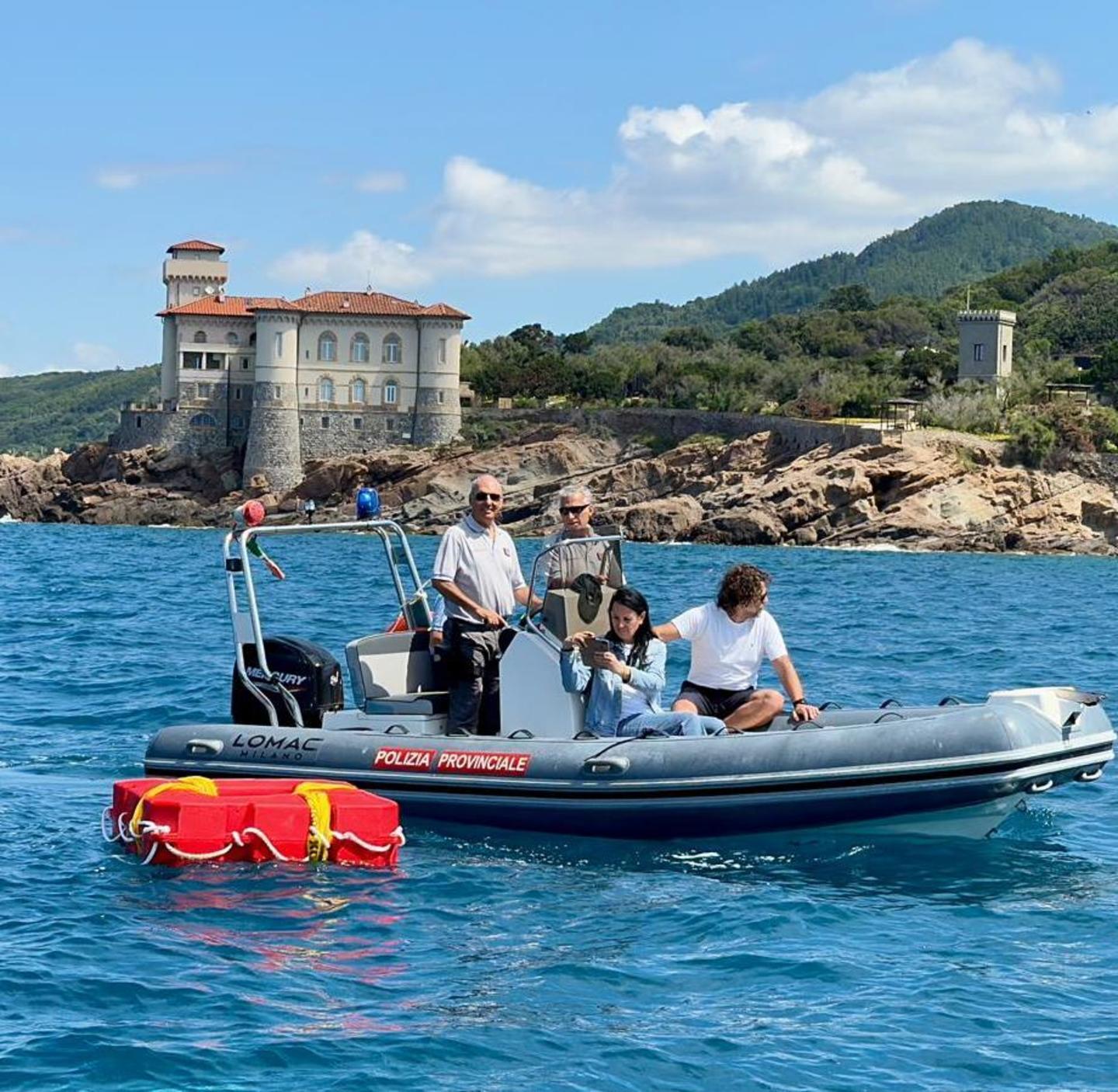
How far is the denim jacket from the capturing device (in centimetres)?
1079

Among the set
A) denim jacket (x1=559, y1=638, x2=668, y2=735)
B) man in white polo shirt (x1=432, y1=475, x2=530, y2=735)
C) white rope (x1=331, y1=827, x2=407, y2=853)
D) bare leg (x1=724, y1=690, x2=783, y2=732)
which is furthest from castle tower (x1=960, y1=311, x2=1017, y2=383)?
white rope (x1=331, y1=827, x2=407, y2=853)

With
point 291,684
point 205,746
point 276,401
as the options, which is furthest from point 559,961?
point 276,401

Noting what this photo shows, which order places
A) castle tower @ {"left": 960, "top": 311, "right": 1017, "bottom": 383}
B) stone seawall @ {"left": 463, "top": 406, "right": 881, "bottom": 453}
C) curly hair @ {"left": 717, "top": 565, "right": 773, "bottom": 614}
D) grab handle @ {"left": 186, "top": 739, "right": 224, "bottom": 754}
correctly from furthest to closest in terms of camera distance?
castle tower @ {"left": 960, "top": 311, "right": 1017, "bottom": 383}, stone seawall @ {"left": 463, "top": 406, "right": 881, "bottom": 453}, grab handle @ {"left": 186, "top": 739, "right": 224, "bottom": 754}, curly hair @ {"left": 717, "top": 565, "right": 773, "bottom": 614}

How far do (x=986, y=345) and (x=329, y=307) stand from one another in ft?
99.9

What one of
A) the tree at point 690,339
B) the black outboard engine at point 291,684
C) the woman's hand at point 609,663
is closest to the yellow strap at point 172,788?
the black outboard engine at point 291,684

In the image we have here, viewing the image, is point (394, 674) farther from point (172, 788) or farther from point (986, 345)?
point (986, 345)

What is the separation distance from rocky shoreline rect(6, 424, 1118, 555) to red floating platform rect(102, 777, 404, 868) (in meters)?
38.4

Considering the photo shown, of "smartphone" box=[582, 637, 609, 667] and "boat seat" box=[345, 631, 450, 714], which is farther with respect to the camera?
"boat seat" box=[345, 631, 450, 714]

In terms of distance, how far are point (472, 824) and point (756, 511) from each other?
56201 millimetres

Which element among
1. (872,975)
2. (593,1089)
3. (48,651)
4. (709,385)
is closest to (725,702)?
(872,975)

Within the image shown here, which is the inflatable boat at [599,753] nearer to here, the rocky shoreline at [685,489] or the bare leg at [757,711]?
the bare leg at [757,711]

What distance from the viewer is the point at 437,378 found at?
8850 cm

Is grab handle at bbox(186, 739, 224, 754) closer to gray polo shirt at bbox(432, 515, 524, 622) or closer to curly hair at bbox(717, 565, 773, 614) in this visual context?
gray polo shirt at bbox(432, 515, 524, 622)

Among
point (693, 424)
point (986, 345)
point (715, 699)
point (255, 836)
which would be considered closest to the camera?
point (255, 836)
